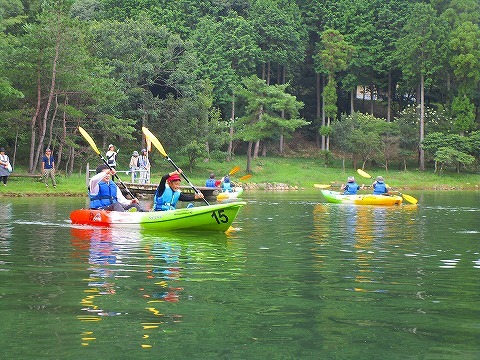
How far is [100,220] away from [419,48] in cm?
4197

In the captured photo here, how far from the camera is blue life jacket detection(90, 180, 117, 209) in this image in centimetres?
1700

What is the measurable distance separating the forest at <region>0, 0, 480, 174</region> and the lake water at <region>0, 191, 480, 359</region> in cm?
2487

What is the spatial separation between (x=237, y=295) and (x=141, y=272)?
6.85 feet

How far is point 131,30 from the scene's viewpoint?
48000mm

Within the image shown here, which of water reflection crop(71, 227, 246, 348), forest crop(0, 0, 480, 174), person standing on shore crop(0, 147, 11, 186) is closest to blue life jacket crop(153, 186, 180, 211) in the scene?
water reflection crop(71, 227, 246, 348)

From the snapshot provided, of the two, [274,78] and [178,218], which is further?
[274,78]

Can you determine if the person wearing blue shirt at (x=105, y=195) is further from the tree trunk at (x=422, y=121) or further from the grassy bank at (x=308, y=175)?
the tree trunk at (x=422, y=121)

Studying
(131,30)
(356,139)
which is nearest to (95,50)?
(131,30)

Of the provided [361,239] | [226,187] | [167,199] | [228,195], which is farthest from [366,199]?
[361,239]

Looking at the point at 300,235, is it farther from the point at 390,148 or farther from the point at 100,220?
the point at 390,148

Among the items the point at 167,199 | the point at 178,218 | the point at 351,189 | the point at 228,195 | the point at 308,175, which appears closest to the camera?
the point at 178,218

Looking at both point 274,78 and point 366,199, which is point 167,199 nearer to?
point 366,199

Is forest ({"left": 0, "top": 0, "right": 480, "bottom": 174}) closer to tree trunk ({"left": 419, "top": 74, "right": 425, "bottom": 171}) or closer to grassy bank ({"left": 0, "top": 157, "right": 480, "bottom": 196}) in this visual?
tree trunk ({"left": 419, "top": 74, "right": 425, "bottom": 171})

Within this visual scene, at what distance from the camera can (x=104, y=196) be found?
56.0ft
